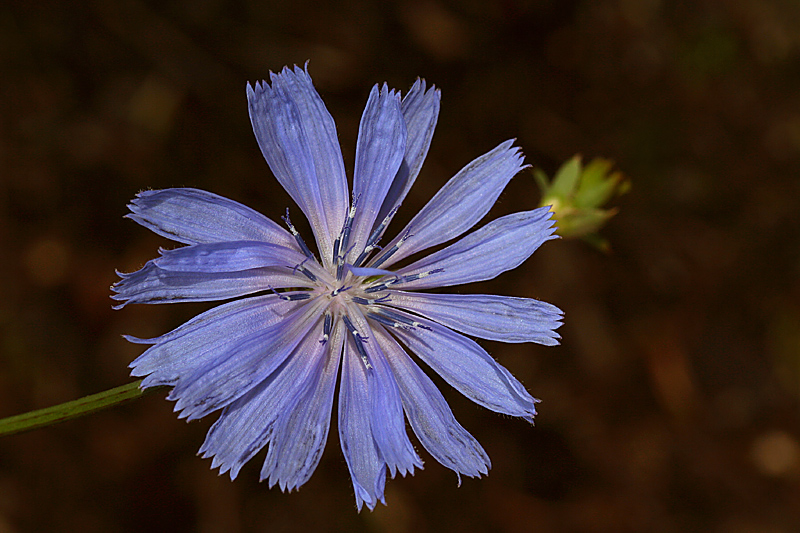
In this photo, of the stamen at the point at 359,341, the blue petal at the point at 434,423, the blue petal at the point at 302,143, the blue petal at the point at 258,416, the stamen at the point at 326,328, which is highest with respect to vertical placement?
the blue petal at the point at 302,143

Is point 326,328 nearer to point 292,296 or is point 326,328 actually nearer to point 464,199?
point 292,296

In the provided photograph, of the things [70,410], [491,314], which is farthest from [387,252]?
[70,410]

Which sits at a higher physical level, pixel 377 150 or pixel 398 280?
pixel 377 150

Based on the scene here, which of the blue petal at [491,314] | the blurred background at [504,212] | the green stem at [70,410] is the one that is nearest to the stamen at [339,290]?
the blue petal at [491,314]

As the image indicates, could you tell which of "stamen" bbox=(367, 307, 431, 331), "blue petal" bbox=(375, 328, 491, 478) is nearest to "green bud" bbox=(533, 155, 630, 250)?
"stamen" bbox=(367, 307, 431, 331)

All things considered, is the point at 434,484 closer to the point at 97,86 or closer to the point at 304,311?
the point at 304,311

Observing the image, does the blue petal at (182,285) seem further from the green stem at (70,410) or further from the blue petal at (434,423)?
the blue petal at (434,423)

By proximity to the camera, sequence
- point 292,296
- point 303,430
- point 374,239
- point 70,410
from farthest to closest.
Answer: point 374,239
point 292,296
point 303,430
point 70,410
